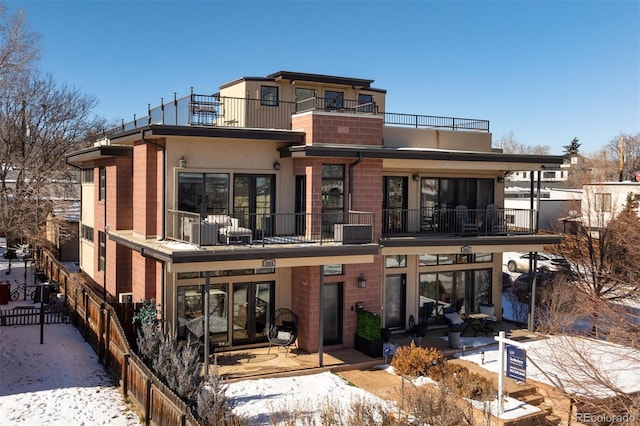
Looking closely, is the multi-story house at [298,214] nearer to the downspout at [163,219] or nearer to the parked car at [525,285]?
the downspout at [163,219]

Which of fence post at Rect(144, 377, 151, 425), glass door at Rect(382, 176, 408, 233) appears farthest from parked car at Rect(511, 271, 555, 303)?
fence post at Rect(144, 377, 151, 425)

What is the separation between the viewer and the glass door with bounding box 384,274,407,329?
19.4 metres

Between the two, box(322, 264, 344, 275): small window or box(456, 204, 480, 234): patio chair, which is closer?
box(322, 264, 344, 275): small window

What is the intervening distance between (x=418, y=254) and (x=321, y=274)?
14.9 feet

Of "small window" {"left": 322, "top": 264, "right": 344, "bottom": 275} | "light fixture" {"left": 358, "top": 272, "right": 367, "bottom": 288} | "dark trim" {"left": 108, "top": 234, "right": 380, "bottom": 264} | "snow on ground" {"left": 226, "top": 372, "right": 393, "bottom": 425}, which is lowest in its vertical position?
"snow on ground" {"left": 226, "top": 372, "right": 393, "bottom": 425}

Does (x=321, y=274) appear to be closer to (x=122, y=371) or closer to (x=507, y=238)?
(x=122, y=371)

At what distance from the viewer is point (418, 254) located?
61.8ft

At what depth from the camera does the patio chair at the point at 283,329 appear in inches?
645

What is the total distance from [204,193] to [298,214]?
10.3ft

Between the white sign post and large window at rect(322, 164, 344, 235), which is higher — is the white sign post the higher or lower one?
the lower one

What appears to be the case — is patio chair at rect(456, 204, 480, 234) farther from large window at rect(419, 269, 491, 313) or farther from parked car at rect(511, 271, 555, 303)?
parked car at rect(511, 271, 555, 303)

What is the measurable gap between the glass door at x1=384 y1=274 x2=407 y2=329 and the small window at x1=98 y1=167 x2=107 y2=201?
11.5 m

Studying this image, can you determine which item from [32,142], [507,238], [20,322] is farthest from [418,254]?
[32,142]

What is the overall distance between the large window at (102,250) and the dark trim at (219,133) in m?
6.21
